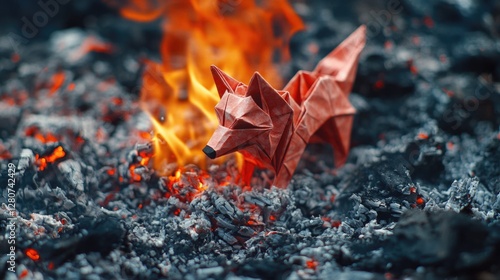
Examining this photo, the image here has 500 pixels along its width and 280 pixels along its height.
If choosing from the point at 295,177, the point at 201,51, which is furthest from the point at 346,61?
the point at 201,51

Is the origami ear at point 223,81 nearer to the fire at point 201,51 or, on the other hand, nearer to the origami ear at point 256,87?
the origami ear at point 256,87

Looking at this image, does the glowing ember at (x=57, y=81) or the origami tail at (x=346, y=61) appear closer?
the origami tail at (x=346, y=61)

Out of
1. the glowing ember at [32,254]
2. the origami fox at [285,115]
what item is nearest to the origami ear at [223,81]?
the origami fox at [285,115]

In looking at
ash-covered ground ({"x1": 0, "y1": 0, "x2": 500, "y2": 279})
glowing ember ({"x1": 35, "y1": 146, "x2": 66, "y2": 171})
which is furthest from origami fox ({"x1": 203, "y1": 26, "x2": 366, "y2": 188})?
glowing ember ({"x1": 35, "y1": 146, "x2": 66, "y2": 171})

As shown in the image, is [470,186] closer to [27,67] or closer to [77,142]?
[77,142]

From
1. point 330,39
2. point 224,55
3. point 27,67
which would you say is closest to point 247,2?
point 224,55

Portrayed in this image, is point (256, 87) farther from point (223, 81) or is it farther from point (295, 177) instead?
point (295, 177)
